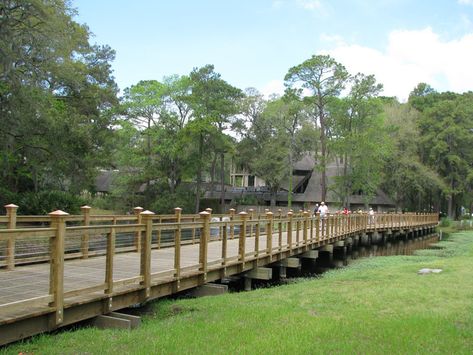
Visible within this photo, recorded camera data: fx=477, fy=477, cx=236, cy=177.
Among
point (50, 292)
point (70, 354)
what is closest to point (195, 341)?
point (70, 354)

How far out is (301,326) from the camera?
22.8 ft

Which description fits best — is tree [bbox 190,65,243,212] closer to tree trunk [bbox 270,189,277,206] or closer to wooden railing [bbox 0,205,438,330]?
tree trunk [bbox 270,189,277,206]

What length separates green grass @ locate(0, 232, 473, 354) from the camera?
5859 millimetres

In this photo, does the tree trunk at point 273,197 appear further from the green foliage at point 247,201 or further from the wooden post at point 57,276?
the wooden post at point 57,276

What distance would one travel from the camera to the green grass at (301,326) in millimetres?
5859

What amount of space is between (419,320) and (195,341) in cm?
351

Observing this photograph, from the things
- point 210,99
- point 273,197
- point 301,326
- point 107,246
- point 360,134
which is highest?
point 210,99

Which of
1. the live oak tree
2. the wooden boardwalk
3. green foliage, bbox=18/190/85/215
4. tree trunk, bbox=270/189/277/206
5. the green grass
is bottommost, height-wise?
the green grass

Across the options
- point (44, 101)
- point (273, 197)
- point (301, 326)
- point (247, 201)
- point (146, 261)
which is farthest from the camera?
point (273, 197)

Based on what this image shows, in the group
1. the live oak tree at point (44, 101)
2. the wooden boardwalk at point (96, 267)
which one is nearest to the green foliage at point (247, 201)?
the live oak tree at point (44, 101)

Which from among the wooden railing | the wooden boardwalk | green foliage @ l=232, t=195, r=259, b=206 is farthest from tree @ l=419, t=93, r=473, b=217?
the wooden boardwalk

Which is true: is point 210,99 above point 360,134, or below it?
above

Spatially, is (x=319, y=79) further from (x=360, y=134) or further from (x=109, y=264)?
(x=109, y=264)

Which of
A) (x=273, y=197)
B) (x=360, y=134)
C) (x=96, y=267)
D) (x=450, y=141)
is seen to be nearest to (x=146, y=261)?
(x=96, y=267)
